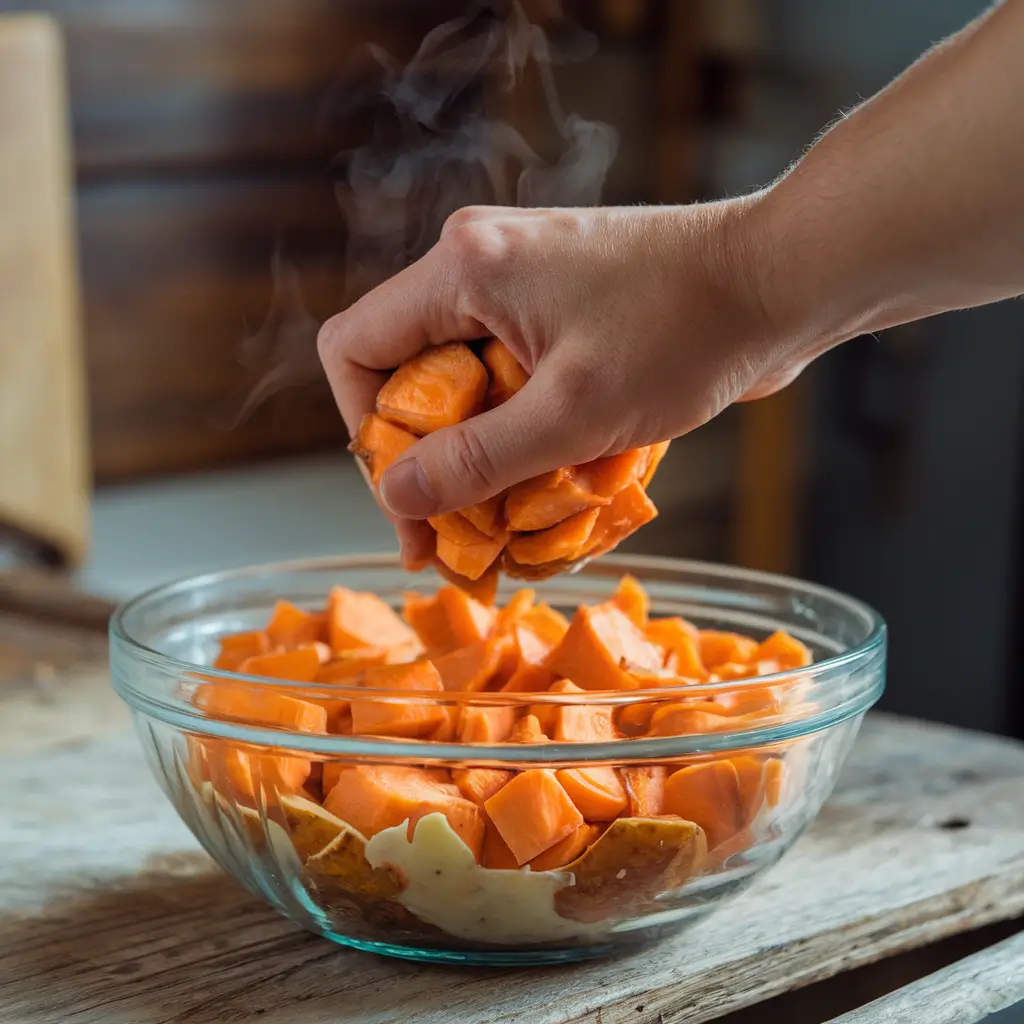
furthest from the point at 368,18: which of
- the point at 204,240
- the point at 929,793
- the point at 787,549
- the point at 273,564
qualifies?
the point at 929,793

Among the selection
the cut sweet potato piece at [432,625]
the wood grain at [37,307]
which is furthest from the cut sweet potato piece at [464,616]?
the wood grain at [37,307]

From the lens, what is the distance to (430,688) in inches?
35.6

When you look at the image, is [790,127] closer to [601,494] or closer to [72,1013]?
[601,494]

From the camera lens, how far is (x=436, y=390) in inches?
33.6

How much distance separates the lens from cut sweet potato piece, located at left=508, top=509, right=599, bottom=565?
88 centimetres

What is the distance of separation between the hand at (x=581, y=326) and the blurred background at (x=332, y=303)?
958 millimetres

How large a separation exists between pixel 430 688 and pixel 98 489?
5.73 feet

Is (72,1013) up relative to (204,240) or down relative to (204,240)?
down

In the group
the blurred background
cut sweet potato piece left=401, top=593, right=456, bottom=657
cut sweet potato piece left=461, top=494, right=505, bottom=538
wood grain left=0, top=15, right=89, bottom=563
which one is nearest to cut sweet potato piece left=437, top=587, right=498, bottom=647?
cut sweet potato piece left=401, top=593, right=456, bottom=657

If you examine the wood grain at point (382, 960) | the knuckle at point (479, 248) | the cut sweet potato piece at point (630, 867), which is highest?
the knuckle at point (479, 248)

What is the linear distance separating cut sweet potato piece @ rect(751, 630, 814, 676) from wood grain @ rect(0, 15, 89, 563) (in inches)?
57.4

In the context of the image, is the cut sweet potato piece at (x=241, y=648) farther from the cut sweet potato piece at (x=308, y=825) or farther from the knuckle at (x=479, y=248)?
the knuckle at (x=479, y=248)

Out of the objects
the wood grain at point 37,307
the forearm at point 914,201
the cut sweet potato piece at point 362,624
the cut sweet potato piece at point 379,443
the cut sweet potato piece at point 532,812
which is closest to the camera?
the forearm at point 914,201

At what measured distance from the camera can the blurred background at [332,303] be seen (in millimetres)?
2195
